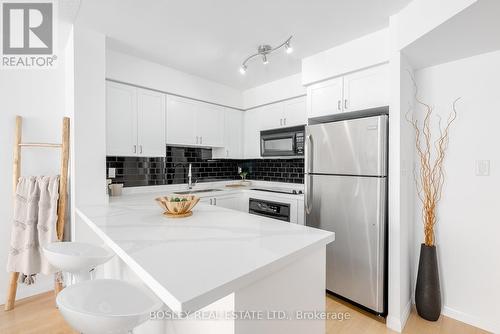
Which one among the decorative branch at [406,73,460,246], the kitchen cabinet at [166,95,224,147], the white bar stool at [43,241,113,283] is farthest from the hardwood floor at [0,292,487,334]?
the kitchen cabinet at [166,95,224,147]

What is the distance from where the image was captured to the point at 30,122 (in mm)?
2346

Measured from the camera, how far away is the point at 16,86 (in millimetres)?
2281

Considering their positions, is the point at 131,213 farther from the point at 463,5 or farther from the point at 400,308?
the point at 463,5

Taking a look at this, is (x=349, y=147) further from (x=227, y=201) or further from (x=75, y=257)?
(x=75, y=257)

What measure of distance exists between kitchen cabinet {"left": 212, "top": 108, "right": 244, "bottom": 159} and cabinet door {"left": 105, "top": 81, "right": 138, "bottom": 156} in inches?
50.9

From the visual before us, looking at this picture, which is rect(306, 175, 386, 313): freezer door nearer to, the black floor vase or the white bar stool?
the black floor vase

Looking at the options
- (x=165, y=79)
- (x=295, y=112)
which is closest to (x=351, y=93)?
(x=295, y=112)

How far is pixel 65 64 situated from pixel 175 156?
1524 millimetres

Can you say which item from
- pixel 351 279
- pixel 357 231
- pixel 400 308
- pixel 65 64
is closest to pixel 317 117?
pixel 357 231

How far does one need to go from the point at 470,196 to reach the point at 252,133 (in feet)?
8.48

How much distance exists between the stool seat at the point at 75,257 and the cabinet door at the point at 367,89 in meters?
2.27

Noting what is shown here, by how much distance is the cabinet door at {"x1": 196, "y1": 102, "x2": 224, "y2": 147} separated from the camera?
10.9 feet

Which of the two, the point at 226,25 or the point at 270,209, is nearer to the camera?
the point at 226,25

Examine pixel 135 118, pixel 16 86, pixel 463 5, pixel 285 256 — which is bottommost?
pixel 285 256
